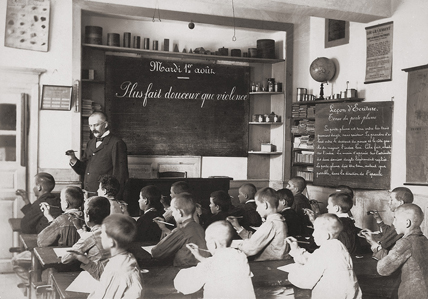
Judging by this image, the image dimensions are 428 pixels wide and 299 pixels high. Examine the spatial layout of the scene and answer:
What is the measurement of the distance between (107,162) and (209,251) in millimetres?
2281

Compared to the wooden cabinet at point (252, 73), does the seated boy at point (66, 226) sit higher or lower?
lower

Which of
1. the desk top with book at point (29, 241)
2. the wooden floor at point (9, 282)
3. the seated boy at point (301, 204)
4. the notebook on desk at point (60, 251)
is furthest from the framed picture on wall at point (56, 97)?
the notebook on desk at point (60, 251)

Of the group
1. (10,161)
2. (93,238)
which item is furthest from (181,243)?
(10,161)

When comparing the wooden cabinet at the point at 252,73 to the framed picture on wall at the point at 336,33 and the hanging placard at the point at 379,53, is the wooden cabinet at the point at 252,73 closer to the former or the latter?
the framed picture on wall at the point at 336,33

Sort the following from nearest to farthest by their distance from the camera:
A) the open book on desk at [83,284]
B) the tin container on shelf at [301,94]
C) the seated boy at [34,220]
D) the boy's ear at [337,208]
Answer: the open book on desk at [83,284]
the seated boy at [34,220]
the boy's ear at [337,208]
the tin container on shelf at [301,94]

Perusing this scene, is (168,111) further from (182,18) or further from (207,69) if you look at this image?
(182,18)

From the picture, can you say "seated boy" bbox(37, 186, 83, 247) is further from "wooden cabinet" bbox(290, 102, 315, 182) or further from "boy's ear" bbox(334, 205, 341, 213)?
"wooden cabinet" bbox(290, 102, 315, 182)

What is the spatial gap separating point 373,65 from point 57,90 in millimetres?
3681

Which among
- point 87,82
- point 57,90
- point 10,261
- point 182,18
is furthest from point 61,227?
point 182,18

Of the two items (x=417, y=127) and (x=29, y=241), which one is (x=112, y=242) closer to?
(x=29, y=241)

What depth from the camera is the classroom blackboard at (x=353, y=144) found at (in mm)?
5586

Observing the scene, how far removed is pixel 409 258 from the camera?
259 cm

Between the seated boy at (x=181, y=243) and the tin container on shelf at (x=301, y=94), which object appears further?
the tin container on shelf at (x=301, y=94)

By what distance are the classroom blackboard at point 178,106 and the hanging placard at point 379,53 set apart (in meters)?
1.81
